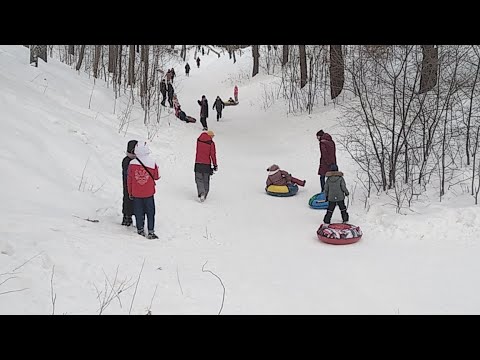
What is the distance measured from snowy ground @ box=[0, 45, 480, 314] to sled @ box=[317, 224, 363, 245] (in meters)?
0.13

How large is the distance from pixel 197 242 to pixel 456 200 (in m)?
5.48

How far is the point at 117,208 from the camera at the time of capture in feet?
29.7

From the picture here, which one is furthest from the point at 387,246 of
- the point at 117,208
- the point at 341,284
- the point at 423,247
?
the point at 117,208

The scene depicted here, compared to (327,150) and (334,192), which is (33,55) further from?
(334,192)

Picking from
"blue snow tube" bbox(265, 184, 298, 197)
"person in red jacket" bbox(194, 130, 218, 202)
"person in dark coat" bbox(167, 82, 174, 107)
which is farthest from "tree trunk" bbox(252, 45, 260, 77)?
"person in red jacket" bbox(194, 130, 218, 202)

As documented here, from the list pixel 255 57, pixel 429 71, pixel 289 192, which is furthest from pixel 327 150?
pixel 255 57

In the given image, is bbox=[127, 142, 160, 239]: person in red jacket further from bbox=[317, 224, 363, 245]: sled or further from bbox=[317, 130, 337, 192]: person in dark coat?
bbox=[317, 130, 337, 192]: person in dark coat

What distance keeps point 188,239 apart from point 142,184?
4.53 feet

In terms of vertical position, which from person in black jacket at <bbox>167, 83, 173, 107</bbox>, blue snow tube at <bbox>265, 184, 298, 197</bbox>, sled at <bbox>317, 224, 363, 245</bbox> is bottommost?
blue snow tube at <bbox>265, 184, 298, 197</bbox>

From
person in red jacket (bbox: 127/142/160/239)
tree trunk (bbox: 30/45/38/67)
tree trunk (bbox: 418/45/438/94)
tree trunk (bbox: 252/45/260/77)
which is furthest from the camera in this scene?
tree trunk (bbox: 252/45/260/77)

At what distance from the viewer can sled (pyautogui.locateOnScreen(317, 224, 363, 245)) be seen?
27.2ft

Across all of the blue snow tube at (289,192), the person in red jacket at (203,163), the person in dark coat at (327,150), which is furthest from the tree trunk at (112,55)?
the person in dark coat at (327,150)

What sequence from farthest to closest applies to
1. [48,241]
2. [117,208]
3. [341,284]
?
[117,208], [341,284], [48,241]
